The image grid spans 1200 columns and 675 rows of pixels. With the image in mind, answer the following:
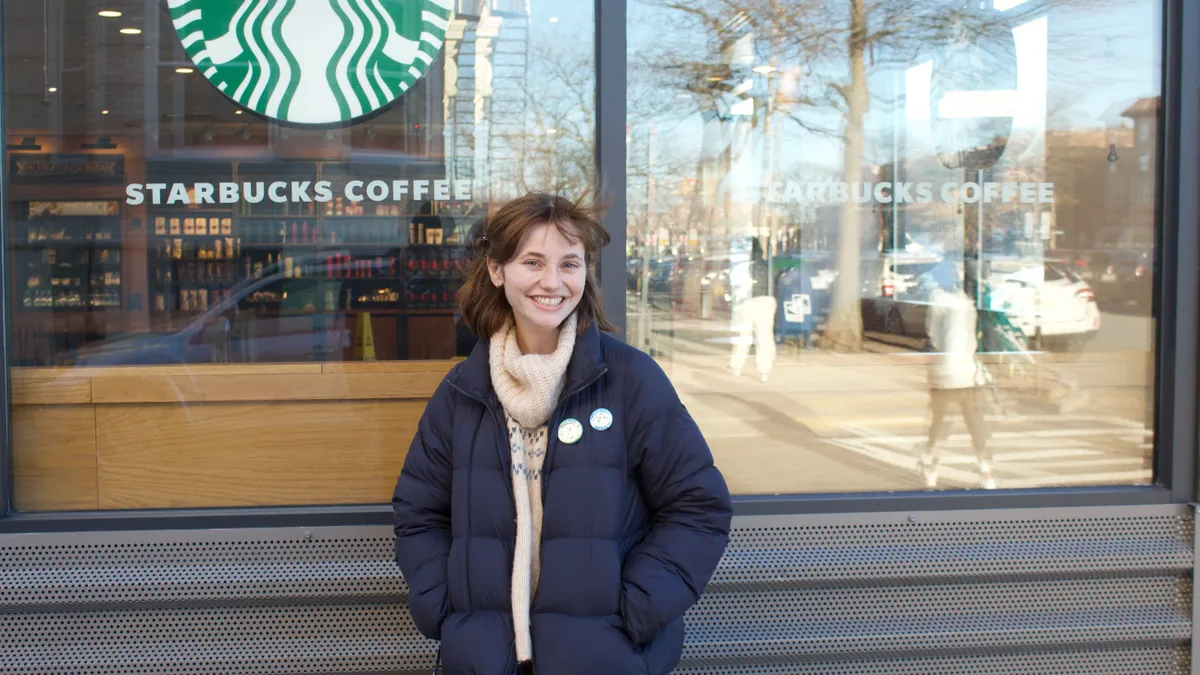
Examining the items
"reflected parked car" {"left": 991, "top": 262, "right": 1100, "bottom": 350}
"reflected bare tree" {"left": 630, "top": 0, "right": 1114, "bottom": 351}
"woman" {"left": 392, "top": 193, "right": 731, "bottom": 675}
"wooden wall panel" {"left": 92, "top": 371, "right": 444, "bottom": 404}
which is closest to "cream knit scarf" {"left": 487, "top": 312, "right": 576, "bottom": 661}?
"woman" {"left": 392, "top": 193, "right": 731, "bottom": 675}

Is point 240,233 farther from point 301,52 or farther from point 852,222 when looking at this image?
point 852,222

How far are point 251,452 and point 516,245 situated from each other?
69.8 inches

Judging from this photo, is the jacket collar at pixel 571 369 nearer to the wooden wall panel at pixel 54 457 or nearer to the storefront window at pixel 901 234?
the storefront window at pixel 901 234

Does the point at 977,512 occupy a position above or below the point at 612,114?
below

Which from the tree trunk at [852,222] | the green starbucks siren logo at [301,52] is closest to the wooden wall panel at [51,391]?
the green starbucks siren logo at [301,52]

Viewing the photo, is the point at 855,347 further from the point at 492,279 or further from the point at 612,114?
the point at 492,279

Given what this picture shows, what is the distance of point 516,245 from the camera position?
2361 millimetres

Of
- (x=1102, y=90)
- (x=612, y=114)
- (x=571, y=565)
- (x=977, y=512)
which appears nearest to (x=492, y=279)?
(x=571, y=565)

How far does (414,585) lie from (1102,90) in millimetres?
3236

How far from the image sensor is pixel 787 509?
3.69 metres

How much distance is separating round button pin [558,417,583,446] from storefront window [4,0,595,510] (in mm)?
1489

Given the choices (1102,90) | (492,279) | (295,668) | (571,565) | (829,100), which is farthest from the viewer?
(829,100)

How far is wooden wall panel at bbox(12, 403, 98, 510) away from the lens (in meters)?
3.63

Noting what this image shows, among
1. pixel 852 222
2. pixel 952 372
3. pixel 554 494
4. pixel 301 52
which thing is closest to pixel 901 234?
pixel 852 222
